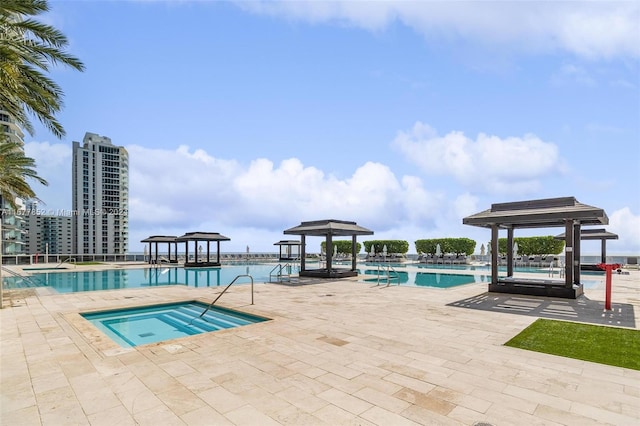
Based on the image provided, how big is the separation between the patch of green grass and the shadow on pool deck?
1.03 m

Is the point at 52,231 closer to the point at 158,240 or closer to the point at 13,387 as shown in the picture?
the point at 158,240

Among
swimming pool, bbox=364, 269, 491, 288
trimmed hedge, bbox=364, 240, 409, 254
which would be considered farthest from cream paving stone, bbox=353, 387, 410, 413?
trimmed hedge, bbox=364, 240, 409, 254

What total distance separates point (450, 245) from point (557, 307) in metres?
29.2

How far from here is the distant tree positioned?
24.0 feet

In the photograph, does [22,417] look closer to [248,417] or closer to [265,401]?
[248,417]

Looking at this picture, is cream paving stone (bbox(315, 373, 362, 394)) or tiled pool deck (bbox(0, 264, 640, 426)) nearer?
tiled pool deck (bbox(0, 264, 640, 426))

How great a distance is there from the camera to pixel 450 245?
38156 millimetres

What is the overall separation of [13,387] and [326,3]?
11.4m

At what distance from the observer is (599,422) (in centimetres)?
339

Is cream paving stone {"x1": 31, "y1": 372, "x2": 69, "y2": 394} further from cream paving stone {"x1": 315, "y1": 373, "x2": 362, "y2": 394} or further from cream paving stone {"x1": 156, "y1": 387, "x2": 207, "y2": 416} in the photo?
cream paving stone {"x1": 315, "y1": 373, "x2": 362, "y2": 394}

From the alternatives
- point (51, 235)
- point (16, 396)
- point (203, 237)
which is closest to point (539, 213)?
point (16, 396)

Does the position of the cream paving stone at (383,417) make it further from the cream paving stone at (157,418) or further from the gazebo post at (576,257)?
the gazebo post at (576,257)

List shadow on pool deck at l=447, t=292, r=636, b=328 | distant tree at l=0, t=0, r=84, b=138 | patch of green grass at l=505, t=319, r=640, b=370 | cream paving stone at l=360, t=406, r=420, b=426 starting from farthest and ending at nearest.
Answer: shadow on pool deck at l=447, t=292, r=636, b=328 < distant tree at l=0, t=0, r=84, b=138 < patch of green grass at l=505, t=319, r=640, b=370 < cream paving stone at l=360, t=406, r=420, b=426

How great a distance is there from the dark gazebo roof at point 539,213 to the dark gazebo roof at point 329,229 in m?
6.88
